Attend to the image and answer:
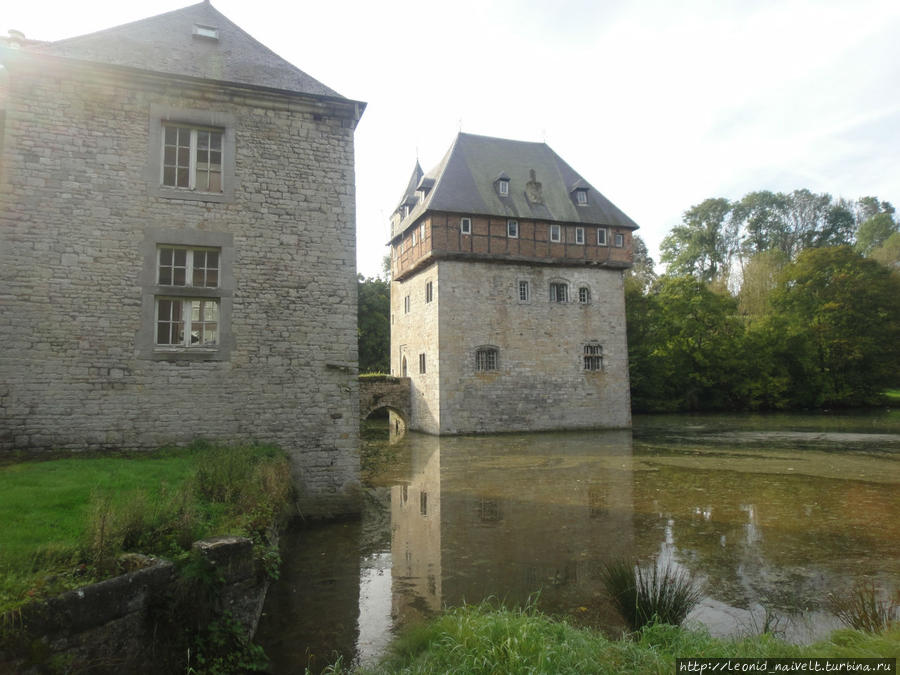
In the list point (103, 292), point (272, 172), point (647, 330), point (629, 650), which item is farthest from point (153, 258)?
point (647, 330)

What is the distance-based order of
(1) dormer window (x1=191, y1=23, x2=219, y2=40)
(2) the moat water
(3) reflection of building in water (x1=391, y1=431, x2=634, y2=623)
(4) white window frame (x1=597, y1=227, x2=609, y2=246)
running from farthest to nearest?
(4) white window frame (x1=597, y1=227, x2=609, y2=246) → (1) dormer window (x1=191, y1=23, x2=219, y2=40) → (3) reflection of building in water (x1=391, y1=431, x2=634, y2=623) → (2) the moat water

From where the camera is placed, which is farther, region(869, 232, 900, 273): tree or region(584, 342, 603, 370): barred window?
region(869, 232, 900, 273): tree

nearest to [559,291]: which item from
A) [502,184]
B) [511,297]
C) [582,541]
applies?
[511,297]

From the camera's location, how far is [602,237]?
77.0 feet

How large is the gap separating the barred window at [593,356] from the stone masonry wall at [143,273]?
15.8m

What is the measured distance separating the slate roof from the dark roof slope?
11529mm

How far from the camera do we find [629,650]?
362 cm

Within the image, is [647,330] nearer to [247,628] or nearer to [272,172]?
[272,172]

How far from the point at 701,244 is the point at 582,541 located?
41040 mm

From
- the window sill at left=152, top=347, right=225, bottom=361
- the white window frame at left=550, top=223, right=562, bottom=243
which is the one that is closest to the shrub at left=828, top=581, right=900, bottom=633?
the window sill at left=152, top=347, right=225, bottom=361

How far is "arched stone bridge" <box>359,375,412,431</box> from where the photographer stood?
72.7ft

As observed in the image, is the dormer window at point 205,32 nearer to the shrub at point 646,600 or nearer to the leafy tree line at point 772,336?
the shrub at point 646,600

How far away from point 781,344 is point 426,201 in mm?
23799

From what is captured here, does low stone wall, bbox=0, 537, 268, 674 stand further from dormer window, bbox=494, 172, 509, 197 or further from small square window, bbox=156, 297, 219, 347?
dormer window, bbox=494, 172, 509, 197
